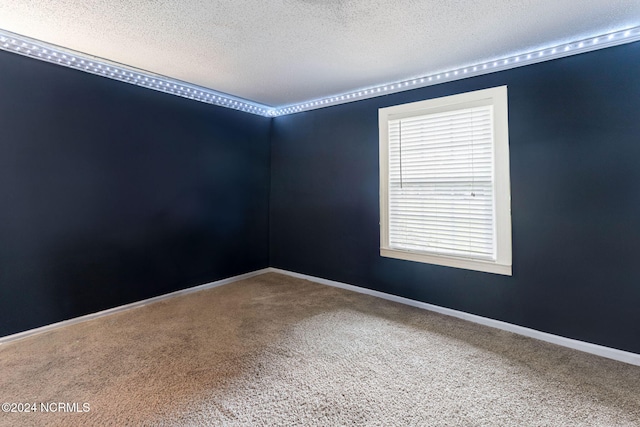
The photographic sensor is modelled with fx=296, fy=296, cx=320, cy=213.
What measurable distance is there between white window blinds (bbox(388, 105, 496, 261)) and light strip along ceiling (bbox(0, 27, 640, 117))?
0.36 m

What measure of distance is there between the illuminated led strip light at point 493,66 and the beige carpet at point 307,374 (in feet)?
7.54

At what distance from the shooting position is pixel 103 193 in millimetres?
2848

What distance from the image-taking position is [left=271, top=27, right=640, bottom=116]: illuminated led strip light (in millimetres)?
2139

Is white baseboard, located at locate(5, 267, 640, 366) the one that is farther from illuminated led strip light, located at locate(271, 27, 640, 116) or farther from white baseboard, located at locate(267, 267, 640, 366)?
illuminated led strip light, located at locate(271, 27, 640, 116)

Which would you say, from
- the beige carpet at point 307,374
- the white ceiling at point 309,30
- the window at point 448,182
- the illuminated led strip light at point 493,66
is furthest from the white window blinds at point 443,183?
the beige carpet at point 307,374

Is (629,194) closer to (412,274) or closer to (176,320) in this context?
(412,274)

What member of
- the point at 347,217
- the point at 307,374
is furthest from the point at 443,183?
the point at 307,374

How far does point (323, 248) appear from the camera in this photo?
3953 mm

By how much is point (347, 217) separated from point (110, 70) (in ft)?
9.39

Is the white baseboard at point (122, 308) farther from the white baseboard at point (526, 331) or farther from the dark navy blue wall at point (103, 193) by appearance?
the white baseboard at point (526, 331)

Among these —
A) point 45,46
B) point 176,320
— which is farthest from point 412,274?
point 45,46

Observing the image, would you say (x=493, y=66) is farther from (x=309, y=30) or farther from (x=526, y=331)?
(x=526, y=331)

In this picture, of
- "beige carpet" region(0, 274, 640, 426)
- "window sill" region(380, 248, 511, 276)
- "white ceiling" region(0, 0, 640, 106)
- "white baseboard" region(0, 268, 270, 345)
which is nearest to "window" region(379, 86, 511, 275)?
"window sill" region(380, 248, 511, 276)

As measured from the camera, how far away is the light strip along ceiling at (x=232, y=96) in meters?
2.23
